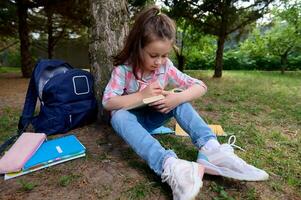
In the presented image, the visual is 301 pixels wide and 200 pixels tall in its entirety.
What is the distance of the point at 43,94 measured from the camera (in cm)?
228

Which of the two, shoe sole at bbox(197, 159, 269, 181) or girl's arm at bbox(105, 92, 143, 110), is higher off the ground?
girl's arm at bbox(105, 92, 143, 110)

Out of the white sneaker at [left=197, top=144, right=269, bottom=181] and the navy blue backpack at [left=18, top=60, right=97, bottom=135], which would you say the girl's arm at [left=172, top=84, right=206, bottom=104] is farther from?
the navy blue backpack at [left=18, top=60, right=97, bottom=135]

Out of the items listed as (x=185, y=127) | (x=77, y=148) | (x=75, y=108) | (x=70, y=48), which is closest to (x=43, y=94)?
(x=75, y=108)

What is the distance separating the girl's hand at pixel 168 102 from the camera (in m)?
1.84

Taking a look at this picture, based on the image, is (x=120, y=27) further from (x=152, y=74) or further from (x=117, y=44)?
(x=152, y=74)

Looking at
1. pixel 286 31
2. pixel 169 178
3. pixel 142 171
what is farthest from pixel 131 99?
pixel 286 31

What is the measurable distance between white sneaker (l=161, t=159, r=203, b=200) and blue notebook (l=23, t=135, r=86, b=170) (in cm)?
67

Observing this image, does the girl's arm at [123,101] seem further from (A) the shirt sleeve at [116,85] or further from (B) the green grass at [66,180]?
(B) the green grass at [66,180]

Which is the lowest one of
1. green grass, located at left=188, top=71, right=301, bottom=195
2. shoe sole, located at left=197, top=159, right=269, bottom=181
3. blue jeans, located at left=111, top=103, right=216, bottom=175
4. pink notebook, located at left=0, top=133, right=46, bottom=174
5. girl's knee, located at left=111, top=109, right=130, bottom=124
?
green grass, located at left=188, top=71, right=301, bottom=195

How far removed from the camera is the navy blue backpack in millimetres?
2264

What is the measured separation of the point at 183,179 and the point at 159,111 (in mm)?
606

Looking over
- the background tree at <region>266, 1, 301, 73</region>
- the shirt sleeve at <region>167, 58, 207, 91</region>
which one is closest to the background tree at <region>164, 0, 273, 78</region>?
the background tree at <region>266, 1, 301, 73</region>

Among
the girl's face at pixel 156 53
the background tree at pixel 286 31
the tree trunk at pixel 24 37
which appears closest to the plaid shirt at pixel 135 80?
the girl's face at pixel 156 53

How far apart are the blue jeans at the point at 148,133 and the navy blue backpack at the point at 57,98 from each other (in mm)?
606
